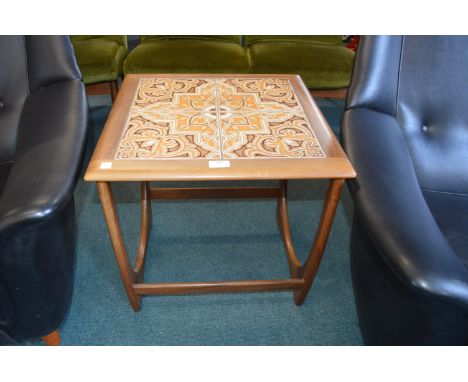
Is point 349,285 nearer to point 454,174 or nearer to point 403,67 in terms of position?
point 454,174

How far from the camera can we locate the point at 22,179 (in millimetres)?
752

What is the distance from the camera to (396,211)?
0.71 meters

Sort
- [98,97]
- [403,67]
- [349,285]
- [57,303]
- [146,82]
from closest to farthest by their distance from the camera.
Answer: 1. [57,303]
2. [403,67]
3. [146,82]
4. [349,285]
5. [98,97]

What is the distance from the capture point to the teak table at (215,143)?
777 mm

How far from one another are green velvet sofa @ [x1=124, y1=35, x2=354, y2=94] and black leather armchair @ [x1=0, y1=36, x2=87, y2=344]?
31.4 inches

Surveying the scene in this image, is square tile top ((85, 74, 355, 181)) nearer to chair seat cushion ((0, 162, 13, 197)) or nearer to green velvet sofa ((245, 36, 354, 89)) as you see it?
chair seat cushion ((0, 162, 13, 197))

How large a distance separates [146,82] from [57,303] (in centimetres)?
69

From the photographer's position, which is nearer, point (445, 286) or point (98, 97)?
point (445, 286)

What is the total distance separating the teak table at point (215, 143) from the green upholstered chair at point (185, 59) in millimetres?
701

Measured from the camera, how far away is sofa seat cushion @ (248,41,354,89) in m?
1.88

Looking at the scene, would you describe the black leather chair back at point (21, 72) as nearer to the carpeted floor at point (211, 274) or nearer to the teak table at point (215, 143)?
the teak table at point (215, 143)

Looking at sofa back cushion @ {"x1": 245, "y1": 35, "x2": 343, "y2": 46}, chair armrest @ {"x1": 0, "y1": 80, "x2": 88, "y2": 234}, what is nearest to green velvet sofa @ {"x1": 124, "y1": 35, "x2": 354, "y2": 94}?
sofa back cushion @ {"x1": 245, "y1": 35, "x2": 343, "y2": 46}

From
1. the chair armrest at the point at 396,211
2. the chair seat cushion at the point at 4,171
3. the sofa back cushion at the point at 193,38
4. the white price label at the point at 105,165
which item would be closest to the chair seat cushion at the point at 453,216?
the chair armrest at the point at 396,211
